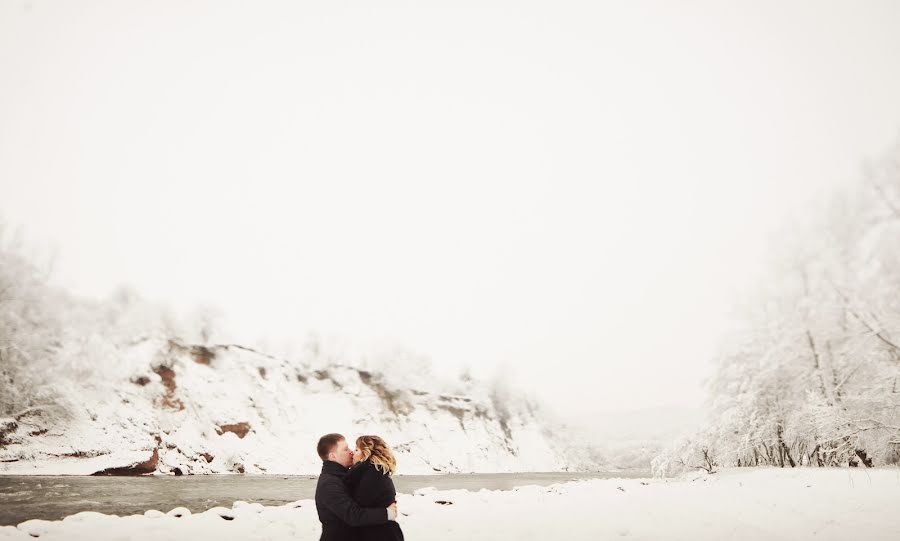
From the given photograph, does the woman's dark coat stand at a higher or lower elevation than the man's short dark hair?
lower

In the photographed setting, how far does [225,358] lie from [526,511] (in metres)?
42.9

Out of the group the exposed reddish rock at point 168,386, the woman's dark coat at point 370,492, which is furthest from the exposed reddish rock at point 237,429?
the woman's dark coat at point 370,492

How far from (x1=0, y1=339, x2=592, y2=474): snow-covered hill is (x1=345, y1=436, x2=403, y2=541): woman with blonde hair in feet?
89.1

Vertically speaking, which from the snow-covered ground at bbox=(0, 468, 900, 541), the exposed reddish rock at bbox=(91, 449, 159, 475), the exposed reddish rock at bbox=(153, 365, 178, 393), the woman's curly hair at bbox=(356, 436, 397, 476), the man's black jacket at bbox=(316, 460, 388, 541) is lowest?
the exposed reddish rock at bbox=(91, 449, 159, 475)

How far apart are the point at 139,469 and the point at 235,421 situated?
13943mm

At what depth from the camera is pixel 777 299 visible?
18656 millimetres

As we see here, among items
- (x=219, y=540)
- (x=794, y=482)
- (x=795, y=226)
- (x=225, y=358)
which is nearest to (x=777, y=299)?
(x=795, y=226)

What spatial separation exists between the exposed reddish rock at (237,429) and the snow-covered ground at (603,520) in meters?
29.2

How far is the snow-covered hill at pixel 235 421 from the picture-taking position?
2573cm

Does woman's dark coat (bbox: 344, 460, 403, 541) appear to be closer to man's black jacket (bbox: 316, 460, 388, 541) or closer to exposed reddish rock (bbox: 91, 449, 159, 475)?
man's black jacket (bbox: 316, 460, 388, 541)

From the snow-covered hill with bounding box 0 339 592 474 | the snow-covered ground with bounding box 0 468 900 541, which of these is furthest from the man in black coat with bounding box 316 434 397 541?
the snow-covered hill with bounding box 0 339 592 474

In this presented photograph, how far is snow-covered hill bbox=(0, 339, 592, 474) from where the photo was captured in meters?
25.7

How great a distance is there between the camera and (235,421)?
128 ft

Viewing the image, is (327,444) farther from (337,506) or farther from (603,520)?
(603,520)
